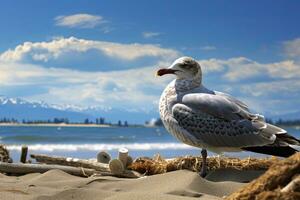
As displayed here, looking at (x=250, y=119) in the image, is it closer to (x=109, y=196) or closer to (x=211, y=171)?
(x=211, y=171)

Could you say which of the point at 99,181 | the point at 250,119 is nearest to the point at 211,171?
the point at 250,119

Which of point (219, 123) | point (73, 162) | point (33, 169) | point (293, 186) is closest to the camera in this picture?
point (293, 186)

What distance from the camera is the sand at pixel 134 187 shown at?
197 inches

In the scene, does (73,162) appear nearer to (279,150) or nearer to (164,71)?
(164,71)

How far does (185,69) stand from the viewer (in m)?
6.60

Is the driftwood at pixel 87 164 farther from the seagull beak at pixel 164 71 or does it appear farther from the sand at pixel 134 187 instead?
the seagull beak at pixel 164 71

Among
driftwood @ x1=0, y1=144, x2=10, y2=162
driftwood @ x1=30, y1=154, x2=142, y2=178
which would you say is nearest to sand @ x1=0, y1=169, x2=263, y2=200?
driftwood @ x1=30, y1=154, x2=142, y2=178

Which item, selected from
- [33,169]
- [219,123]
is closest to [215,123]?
[219,123]

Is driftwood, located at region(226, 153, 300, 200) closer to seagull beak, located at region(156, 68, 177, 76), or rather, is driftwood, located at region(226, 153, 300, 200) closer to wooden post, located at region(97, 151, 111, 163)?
seagull beak, located at region(156, 68, 177, 76)

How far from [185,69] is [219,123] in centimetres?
81

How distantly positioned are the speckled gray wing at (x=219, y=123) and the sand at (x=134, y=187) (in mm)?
445

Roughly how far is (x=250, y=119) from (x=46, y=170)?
2.98 m

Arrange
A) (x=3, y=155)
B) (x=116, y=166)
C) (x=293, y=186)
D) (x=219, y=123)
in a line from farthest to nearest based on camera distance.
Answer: (x=3, y=155), (x=116, y=166), (x=219, y=123), (x=293, y=186)

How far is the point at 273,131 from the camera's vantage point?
620cm
